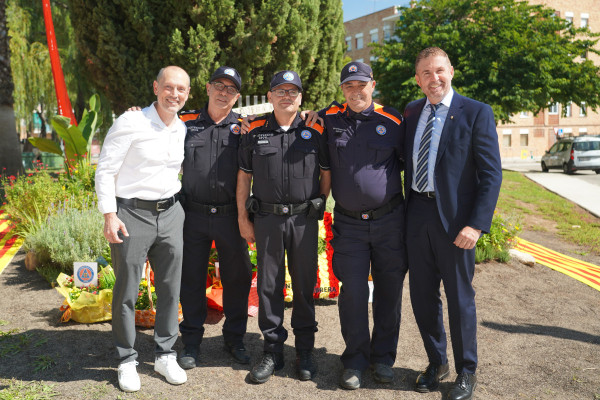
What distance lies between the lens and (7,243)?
7.10m

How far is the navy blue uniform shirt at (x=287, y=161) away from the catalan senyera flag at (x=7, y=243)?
13.7ft

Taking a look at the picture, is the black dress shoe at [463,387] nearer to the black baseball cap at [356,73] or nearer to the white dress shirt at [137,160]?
the black baseball cap at [356,73]

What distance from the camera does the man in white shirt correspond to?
11.0 feet

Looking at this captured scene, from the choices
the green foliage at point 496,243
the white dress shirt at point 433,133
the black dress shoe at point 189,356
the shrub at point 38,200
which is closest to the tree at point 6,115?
the shrub at point 38,200

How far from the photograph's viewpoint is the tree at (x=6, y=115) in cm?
998

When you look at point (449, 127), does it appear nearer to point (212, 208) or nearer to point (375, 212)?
point (375, 212)

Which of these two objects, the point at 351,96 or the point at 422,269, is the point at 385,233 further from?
the point at 351,96

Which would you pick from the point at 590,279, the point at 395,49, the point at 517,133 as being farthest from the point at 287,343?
the point at 517,133

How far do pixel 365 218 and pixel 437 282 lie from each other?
0.71m

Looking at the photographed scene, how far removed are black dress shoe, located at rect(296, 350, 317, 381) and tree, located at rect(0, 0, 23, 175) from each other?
878 centimetres

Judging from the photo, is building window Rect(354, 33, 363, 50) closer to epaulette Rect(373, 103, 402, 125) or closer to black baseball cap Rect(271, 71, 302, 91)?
epaulette Rect(373, 103, 402, 125)

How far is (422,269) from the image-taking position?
3529 millimetres

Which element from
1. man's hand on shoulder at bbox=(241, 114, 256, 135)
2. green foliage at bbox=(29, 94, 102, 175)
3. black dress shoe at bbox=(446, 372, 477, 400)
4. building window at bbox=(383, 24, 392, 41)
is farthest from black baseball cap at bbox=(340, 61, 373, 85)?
building window at bbox=(383, 24, 392, 41)

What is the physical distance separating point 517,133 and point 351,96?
43.2m
